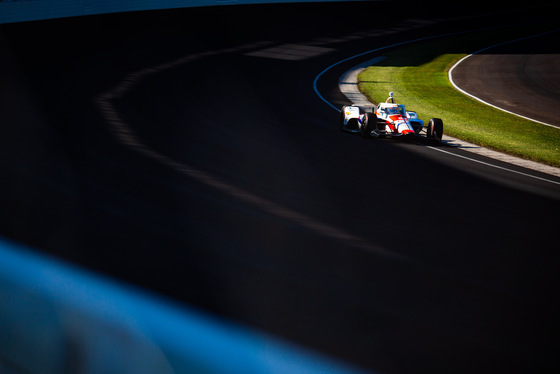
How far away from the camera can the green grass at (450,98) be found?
16578 mm

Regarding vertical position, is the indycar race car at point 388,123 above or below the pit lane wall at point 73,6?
below

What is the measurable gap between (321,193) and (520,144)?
29.2 ft

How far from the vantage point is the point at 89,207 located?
28.7 ft

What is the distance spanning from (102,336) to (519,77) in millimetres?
30507

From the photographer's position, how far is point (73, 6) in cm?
3350

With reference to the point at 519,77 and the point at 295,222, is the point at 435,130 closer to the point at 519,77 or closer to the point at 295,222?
the point at 295,222

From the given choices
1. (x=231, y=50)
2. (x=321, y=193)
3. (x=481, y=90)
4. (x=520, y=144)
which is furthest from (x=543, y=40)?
(x=321, y=193)

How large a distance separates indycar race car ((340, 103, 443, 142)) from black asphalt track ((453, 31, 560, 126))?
281 inches

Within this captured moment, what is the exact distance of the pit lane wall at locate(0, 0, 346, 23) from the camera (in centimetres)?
2942

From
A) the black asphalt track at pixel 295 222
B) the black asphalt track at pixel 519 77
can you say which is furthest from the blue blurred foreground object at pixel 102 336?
the black asphalt track at pixel 519 77

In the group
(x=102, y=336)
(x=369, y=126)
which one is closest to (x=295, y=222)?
(x=102, y=336)

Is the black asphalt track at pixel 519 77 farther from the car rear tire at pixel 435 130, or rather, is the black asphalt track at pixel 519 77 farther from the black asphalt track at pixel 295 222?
the black asphalt track at pixel 295 222

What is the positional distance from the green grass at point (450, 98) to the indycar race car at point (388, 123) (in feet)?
5.85

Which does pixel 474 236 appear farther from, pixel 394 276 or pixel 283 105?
pixel 283 105
